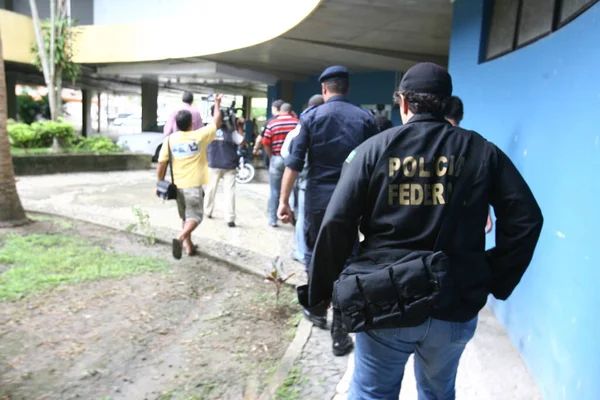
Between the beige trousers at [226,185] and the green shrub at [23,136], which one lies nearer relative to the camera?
the beige trousers at [226,185]

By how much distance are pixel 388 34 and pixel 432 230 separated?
8454 mm

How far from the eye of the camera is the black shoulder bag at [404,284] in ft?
6.02

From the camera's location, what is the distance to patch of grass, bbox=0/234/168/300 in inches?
192

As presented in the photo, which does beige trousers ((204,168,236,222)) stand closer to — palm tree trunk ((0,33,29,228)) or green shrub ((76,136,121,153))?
palm tree trunk ((0,33,29,228))

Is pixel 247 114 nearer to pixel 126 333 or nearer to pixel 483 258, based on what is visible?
pixel 126 333

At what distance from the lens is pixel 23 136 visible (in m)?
13.3

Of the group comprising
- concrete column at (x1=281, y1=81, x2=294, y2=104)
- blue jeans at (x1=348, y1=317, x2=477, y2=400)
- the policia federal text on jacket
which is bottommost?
blue jeans at (x1=348, y1=317, x2=477, y2=400)

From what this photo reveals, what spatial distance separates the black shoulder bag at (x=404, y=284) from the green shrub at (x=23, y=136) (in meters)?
13.5

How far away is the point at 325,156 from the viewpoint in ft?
12.6

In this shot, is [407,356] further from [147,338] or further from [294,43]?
[294,43]

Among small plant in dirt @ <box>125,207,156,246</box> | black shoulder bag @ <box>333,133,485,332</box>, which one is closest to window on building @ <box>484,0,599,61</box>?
black shoulder bag @ <box>333,133,485,332</box>

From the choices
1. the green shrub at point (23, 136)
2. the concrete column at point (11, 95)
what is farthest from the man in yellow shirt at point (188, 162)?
the concrete column at point (11, 95)

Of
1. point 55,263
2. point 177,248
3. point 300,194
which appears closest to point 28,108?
point 55,263

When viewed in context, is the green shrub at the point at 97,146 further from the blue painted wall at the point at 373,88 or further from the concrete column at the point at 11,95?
the blue painted wall at the point at 373,88
